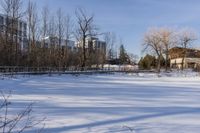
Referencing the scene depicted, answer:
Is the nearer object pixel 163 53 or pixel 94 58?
pixel 94 58

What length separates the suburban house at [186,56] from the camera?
8708 cm

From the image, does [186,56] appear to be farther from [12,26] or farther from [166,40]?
[12,26]

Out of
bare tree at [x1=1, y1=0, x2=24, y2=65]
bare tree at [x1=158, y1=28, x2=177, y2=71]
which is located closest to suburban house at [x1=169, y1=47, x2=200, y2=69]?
bare tree at [x1=158, y1=28, x2=177, y2=71]

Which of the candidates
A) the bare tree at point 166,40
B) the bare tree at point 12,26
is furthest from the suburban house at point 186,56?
the bare tree at point 12,26

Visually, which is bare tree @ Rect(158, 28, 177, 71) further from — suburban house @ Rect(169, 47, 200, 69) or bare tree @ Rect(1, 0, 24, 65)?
bare tree @ Rect(1, 0, 24, 65)

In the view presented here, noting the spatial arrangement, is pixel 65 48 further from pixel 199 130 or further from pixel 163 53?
pixel 199 130

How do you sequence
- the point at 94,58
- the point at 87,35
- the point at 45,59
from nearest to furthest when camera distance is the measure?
the point at 45,59 < the point at 87,35 < the point at 94,58

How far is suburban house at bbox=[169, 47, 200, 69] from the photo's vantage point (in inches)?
3428

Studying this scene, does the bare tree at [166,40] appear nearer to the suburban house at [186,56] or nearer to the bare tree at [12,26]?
the suburban house at [186,56]

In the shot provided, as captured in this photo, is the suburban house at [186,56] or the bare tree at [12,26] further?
the suburban house at [186,56]

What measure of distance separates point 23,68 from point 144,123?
3215 centimetres

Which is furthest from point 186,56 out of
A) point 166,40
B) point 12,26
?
point 12,26

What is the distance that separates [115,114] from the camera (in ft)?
30.9

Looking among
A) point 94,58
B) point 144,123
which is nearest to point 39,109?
point 144,123
